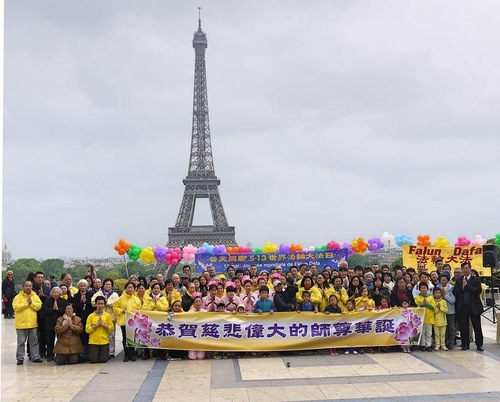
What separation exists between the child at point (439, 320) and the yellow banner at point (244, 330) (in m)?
1.18

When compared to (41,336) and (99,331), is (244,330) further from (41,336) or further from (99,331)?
(41,336)

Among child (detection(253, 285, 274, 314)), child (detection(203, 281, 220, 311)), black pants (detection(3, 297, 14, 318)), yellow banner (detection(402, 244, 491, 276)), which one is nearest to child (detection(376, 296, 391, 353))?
child (detection(253, 285, 274, 314))

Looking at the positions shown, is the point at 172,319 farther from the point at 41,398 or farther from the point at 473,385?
the point at 473,385

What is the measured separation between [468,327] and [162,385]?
583cm

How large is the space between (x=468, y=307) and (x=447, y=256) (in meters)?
6.65

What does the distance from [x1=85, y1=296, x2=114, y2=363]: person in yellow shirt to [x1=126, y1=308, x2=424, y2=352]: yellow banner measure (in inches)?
15.5

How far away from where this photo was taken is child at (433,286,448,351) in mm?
9695

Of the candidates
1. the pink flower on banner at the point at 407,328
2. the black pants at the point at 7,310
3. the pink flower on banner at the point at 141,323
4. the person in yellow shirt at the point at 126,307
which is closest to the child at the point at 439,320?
the pink flower on banner at the point at 407,328

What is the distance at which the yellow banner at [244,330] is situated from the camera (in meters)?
9.30

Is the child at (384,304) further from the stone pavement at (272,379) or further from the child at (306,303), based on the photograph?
the child at (306,303)

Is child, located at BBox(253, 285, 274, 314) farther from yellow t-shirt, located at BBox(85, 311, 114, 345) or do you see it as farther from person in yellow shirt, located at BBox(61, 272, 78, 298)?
person in yellow shirt, located at BBox(61, 272, 78, 298)

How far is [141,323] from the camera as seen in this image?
9.35 meters

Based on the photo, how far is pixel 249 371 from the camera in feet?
27.1

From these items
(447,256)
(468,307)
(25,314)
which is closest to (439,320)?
(468,307)
